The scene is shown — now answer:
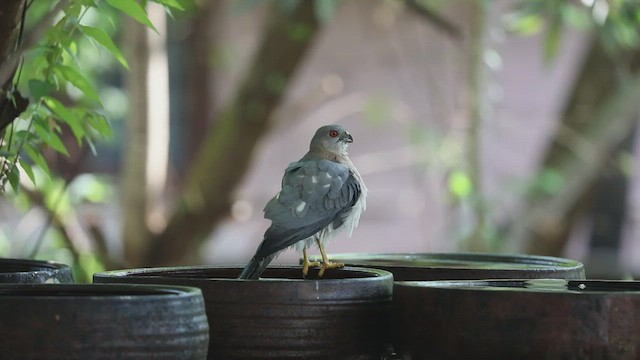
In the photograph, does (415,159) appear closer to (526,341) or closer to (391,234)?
(391,234)

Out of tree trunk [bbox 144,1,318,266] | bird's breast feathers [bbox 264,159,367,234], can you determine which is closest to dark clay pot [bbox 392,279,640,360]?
bird's breast feathers [bbox 264,159,367,234]

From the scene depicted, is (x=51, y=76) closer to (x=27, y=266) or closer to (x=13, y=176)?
(x=13, y=176)

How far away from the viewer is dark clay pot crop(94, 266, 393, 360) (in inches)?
67.7

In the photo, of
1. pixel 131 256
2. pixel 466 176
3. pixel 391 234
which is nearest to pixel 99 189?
pixel 131 256

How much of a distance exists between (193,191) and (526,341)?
3244 millimetres

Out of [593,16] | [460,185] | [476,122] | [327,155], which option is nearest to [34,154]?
[327,155]

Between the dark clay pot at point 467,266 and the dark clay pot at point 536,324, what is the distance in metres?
0.47

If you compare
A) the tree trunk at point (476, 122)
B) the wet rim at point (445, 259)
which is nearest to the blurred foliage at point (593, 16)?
the tree trunk at point (476, 122)

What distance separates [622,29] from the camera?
13.5 ft

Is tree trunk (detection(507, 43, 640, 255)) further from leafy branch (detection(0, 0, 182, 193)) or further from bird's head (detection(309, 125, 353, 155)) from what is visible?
leafy branch (detection(0, 0, 182, 193))

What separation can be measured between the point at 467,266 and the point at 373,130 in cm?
458

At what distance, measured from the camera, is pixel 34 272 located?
1929 mm

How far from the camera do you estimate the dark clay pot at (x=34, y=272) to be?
1885 mm

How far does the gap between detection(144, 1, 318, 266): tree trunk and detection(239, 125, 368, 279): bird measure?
6.39 ft
